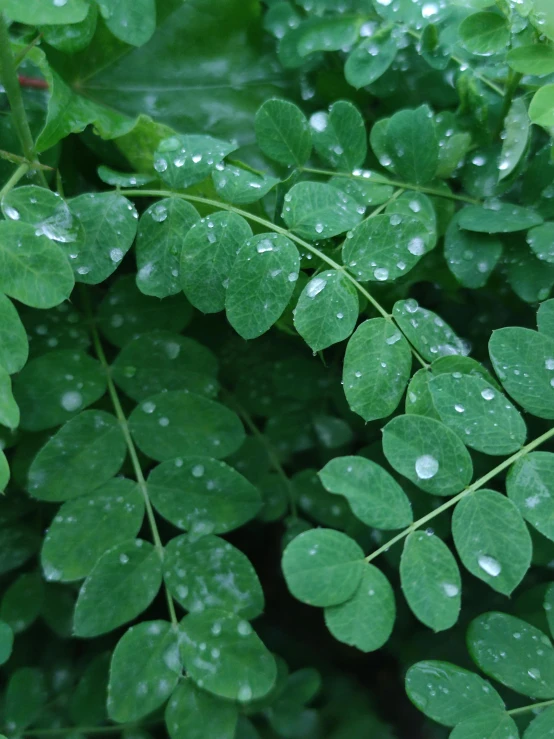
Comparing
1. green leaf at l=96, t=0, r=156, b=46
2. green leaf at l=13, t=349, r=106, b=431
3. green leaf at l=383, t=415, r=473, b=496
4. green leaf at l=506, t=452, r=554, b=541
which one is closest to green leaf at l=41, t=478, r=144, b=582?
green leaf at l=13, t=349, r=106, b=431

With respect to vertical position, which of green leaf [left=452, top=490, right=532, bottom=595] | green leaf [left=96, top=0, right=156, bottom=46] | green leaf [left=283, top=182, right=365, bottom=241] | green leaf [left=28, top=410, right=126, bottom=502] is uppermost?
green leaf [left=96, top=0, right=156, bottom=46]

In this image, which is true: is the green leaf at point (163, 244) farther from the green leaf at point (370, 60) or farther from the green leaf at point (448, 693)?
the green leaf at point (448, 693)

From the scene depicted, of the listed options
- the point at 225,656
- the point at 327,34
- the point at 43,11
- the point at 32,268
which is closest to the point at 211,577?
the point at 225,656

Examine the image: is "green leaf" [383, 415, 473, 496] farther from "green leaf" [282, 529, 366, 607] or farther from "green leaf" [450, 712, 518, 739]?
"green leaf" [450, 712, 518, 739]

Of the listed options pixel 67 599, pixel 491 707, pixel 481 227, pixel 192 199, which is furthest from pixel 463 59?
pixel 67 599

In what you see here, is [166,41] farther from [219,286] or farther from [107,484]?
[107,484]

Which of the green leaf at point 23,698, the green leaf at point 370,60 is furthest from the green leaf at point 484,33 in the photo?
the green leaf at point 23,698
